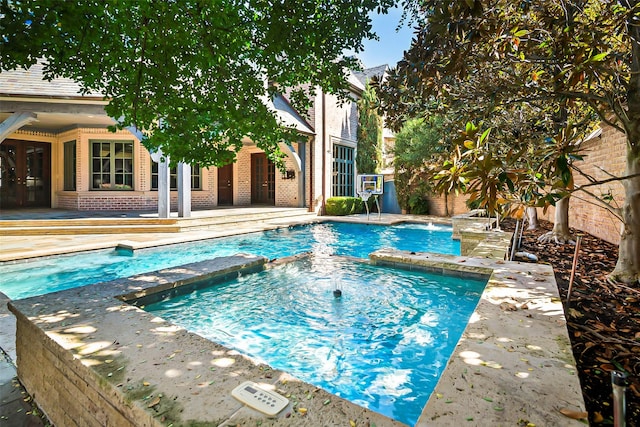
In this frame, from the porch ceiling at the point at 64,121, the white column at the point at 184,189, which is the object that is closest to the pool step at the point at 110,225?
the white column at the point at 184,189

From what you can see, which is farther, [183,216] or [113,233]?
[183,216]

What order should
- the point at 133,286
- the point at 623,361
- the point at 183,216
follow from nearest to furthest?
1. the point at 623,361
2. the point at 133,286
3. the point at 183,216

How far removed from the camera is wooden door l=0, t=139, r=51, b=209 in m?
12.0

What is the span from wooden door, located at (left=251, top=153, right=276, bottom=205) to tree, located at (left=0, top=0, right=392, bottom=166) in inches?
460

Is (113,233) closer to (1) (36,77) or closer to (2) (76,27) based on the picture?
(1) (36,77)

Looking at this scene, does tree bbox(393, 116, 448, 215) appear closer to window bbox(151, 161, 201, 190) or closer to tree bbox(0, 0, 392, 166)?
window bbox(151, 161, 201, 190)

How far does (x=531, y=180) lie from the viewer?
265cm

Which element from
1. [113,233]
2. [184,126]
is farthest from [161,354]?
[113,233]

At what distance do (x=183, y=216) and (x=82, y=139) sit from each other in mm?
5295

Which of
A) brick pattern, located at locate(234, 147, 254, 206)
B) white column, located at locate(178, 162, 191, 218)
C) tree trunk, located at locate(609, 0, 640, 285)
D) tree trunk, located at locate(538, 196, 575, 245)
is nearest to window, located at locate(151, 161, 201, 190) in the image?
white column, located at locate(178, 162, 191, 218)

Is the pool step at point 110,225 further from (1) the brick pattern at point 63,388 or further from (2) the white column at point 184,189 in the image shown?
(1) the brick pattern at point 63,388

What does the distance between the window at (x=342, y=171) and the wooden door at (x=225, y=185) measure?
4965 millimetres

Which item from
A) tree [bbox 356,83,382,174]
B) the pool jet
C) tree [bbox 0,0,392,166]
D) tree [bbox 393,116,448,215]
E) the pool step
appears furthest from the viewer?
tree [bbox 356,83,382,174]

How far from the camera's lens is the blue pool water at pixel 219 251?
5.43 metres
